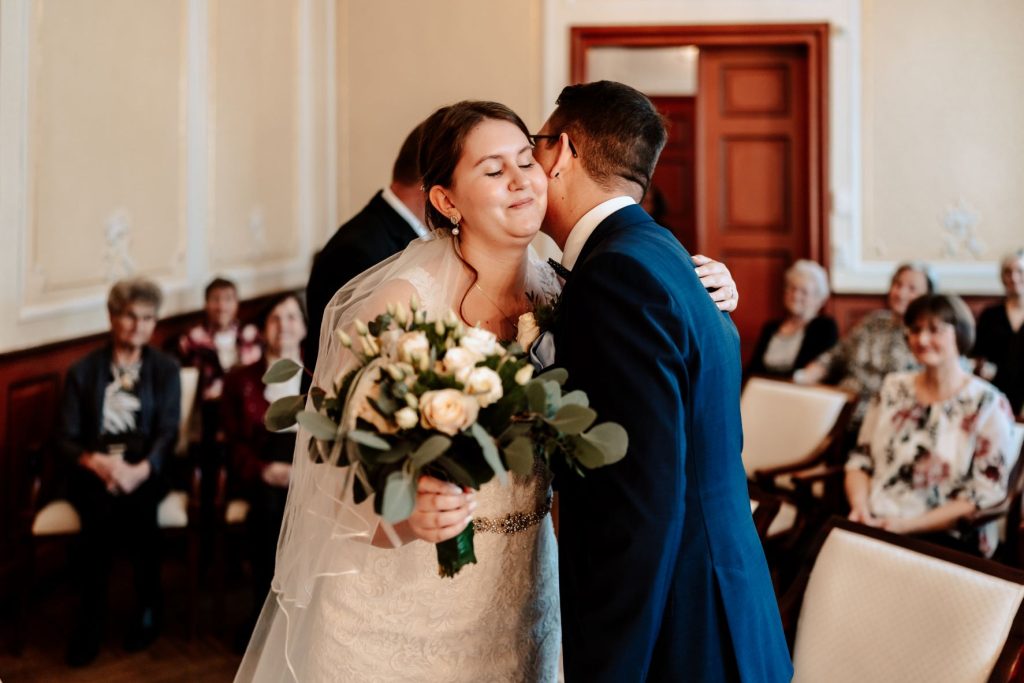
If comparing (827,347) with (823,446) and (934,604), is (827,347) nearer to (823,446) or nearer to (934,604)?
(823,446)

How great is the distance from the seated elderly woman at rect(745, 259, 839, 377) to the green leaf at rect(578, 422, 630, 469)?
15.2 ft

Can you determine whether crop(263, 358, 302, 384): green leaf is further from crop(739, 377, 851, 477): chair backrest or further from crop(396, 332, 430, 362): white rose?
crop(739, 377, 851, 477): chair backrest

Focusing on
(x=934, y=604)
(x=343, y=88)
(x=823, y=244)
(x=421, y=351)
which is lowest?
(x=934, y=604)

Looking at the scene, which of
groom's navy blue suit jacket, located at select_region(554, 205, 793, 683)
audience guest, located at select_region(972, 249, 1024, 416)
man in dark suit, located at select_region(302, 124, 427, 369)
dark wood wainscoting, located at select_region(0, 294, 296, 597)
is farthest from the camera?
audience guest, located at select_region(972, 249, 1024, 416)

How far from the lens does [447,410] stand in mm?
1470

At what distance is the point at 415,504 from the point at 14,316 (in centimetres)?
345

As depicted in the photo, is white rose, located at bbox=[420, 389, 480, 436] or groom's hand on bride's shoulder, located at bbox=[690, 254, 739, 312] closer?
white rose, located at bbox=[420, 389, 480, 436]

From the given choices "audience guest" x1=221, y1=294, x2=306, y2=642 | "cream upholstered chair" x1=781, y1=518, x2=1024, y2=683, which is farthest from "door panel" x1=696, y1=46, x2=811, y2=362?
"cream upholstered chair" x1=781, y1=518, x2=1024, y2=683

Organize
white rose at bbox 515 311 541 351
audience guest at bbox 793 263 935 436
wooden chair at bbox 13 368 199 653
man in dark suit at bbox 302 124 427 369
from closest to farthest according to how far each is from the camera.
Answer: white rose at bbox 515 311 541 351 < man in dark suit at bbox 302 124 427 369 < wooden chair at bbox 13 368 199 653 < audience guest at bbox 793 263 935 436

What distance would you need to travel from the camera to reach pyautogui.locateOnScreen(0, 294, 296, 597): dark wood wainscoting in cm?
433

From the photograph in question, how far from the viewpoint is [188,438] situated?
4820 millimetres

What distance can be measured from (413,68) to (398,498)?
6.94 metres

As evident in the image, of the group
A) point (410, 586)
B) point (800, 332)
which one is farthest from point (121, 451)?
point (800, 332)

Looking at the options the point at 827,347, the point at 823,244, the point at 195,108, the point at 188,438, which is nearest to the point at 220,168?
the point at 195,108
